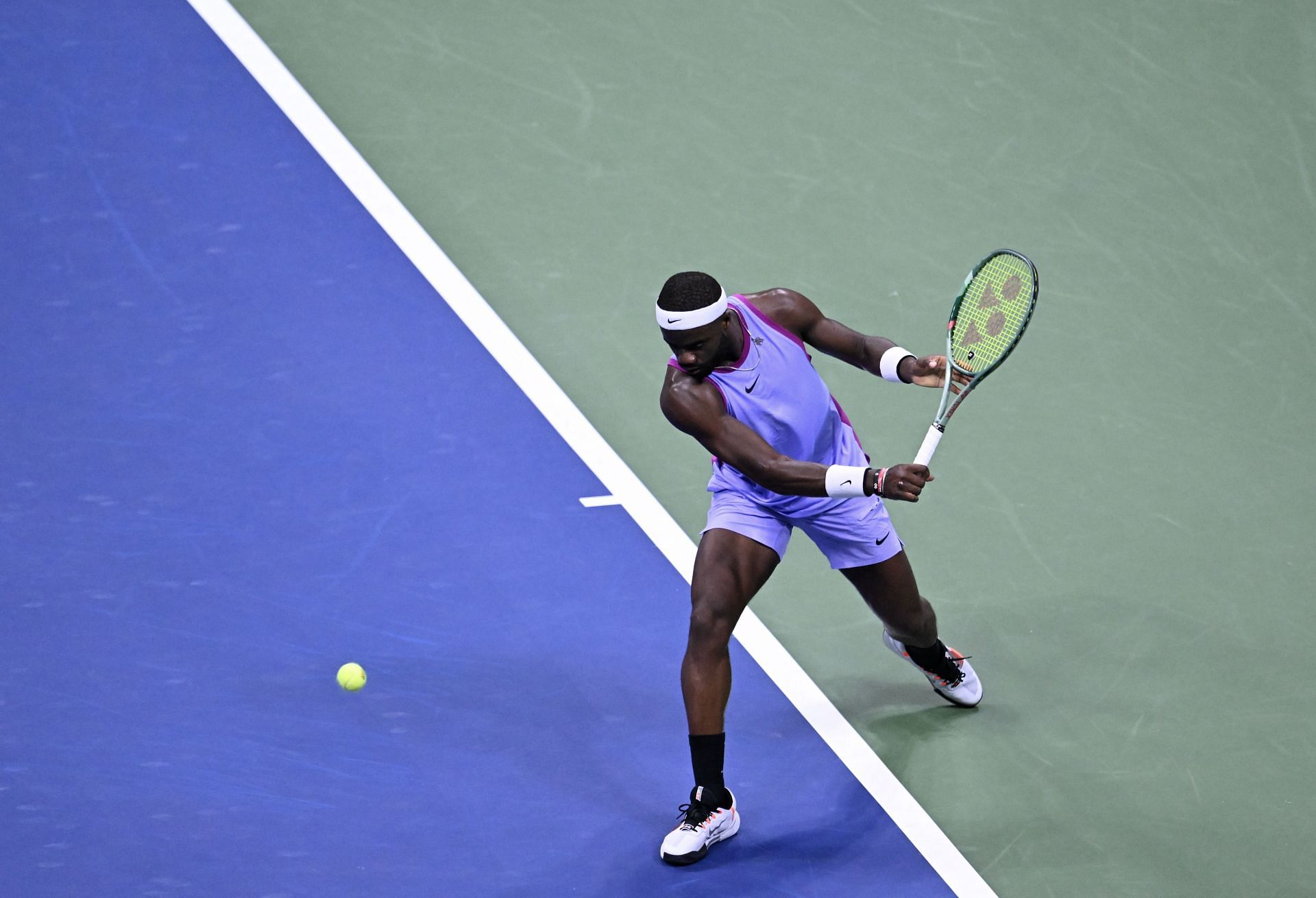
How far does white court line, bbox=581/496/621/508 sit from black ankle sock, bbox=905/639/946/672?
1578mm

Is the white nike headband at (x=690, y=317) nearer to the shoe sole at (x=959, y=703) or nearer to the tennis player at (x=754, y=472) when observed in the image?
the tennis player at (x=754, y=472)

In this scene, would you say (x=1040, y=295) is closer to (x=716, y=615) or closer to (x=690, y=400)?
(x=690, y=400)

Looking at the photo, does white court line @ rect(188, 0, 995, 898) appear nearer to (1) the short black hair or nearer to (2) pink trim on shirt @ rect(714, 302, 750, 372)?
(2) pink trim on shirt @ rect(714, 302, 750, 372)

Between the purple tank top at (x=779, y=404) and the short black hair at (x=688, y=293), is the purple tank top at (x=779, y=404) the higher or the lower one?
the lower one

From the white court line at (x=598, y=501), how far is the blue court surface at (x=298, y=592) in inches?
1.5

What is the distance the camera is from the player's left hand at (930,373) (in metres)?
5.52

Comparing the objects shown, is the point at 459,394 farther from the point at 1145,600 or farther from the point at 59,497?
the point at 1145,600

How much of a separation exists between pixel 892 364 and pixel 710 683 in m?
1.33

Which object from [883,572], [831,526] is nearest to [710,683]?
[831,526]

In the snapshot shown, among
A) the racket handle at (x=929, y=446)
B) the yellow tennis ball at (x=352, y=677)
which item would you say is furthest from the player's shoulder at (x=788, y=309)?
the yellow tennis ball at (x=352, y=677)

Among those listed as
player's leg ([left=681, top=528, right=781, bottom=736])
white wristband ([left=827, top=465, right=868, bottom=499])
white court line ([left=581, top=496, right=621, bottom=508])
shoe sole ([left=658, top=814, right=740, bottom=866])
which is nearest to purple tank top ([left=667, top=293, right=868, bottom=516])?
player's leg ([left=681, top=528, right=781, bottom=736])

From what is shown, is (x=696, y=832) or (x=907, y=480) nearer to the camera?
(x=907, y=480)

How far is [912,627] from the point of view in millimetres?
5980

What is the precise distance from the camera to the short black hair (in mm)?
5230
